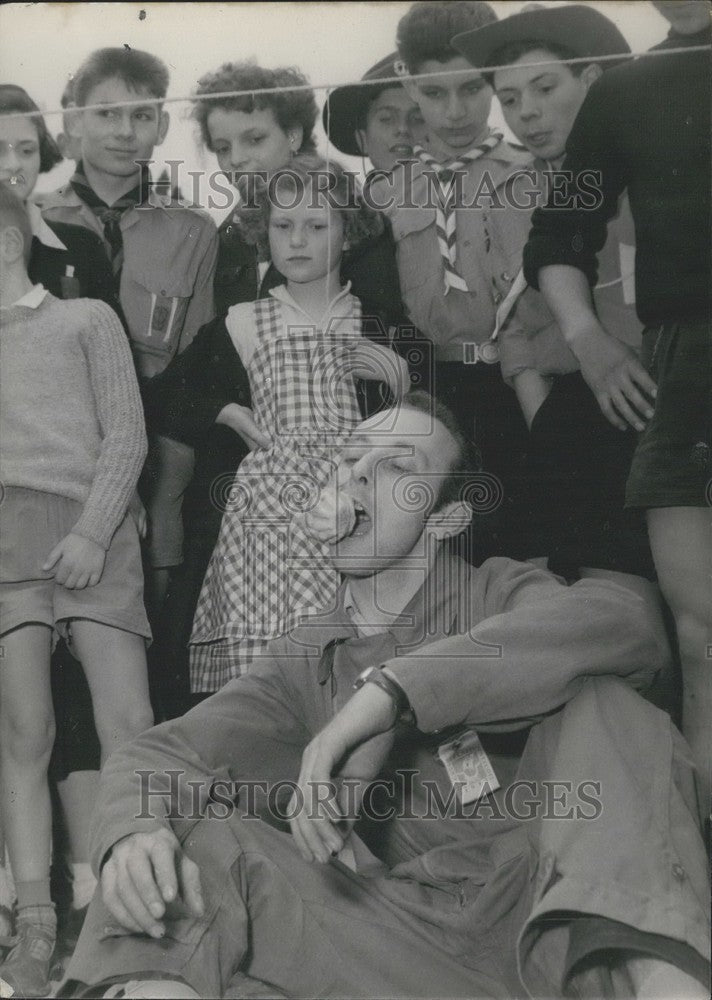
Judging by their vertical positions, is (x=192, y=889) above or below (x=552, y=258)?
below

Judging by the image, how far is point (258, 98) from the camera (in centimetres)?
265

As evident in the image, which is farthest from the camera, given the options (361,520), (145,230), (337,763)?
(145,230)

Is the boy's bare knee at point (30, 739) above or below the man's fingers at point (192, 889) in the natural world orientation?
above

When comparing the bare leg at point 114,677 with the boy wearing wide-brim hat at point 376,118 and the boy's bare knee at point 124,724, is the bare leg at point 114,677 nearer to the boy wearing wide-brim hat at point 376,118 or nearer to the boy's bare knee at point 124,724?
the boy's bare knee at point 124,724

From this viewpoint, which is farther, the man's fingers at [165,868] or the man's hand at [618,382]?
the man's hand at [618,382]

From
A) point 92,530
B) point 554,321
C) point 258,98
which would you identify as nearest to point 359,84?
point 258,98

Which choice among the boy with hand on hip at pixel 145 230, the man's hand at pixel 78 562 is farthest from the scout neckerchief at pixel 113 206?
the man's hand at pixel 78 562

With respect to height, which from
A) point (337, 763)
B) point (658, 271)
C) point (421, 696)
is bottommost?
point (337, 763)

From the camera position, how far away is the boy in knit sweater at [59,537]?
2.59 metres

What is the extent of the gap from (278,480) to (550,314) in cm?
74

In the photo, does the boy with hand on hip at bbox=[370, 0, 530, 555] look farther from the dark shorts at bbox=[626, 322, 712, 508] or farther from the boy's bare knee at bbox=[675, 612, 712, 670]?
the boy's bare knee at bbox=[675, 612, 712, 670]

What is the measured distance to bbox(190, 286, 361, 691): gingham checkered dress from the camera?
258cm

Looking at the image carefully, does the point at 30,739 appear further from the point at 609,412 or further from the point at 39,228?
the point at 609,412

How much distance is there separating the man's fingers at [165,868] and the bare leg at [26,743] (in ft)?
1.84
